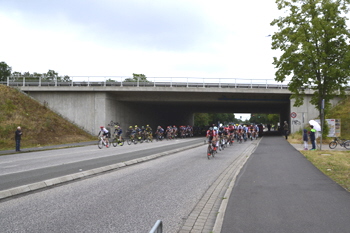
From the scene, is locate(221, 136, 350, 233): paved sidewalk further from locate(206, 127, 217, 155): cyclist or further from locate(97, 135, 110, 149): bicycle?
locate(97, 135, 110, 149): bicycle

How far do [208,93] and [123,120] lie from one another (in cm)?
1119

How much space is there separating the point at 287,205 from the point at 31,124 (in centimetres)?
2972

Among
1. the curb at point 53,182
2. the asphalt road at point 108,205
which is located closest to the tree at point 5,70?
the curb at point 53,182

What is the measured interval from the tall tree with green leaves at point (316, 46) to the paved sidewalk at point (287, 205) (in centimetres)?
1516

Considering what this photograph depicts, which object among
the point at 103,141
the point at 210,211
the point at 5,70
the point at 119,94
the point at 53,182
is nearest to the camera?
the point at 210,211

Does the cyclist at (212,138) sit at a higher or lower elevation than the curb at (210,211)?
higher

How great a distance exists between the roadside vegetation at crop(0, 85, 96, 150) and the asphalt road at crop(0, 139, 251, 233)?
20259 mm

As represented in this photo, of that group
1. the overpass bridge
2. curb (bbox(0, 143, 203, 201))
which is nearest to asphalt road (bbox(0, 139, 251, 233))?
curb (bbox(0, 143, 203, 201))

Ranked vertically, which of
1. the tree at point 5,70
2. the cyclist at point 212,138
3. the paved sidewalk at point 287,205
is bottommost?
the paved sidewalk at point 287,205

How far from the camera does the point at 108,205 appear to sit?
→ 5953 millimetres

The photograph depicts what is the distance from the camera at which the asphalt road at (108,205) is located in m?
4.76

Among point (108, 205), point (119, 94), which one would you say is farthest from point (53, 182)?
point (119, 94)

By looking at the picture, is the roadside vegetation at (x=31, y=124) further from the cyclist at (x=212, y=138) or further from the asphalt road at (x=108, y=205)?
the asphalt road at (x=108, y=205)

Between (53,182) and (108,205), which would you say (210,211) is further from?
(53,182)
